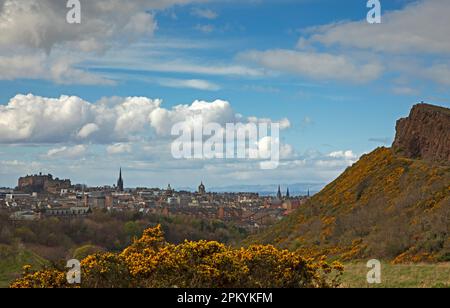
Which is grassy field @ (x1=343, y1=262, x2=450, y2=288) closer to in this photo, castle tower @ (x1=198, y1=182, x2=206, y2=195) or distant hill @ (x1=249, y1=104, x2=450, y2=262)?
distant hill @ (x1=249, y1=104, x2=450, y2=262)

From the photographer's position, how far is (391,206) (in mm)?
37188

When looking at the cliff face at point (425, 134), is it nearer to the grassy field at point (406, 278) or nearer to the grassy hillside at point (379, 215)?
the grassy hillside at point (379, 215)

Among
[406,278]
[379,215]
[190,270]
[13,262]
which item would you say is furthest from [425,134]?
[190,270]

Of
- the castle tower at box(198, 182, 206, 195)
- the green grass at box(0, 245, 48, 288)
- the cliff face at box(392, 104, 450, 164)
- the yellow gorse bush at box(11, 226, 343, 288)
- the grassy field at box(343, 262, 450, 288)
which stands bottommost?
the green grass at box(0, 245, 48, 288)

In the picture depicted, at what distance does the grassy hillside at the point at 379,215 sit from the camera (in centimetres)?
2772

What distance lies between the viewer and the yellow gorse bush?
9.60m

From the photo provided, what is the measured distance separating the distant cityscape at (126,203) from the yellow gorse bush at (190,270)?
88.2m

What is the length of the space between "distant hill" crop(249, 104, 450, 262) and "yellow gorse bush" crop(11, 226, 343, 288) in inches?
613

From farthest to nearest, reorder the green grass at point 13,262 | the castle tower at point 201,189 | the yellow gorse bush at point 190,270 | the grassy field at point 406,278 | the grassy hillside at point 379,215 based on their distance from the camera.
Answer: the castle tower at point 201,189
the green grass at point 13,262
the grassy hillside at point 379,215
the grassy field at point 406,278
the yellow gorse bush at point 190,270

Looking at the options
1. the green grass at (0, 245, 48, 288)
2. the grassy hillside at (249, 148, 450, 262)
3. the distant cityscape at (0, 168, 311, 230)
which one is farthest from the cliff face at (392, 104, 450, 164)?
the distant cityscape at (0, 168, 311, 230)

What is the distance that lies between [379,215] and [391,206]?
107cm

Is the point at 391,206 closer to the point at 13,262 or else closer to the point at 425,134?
the point at 425,134

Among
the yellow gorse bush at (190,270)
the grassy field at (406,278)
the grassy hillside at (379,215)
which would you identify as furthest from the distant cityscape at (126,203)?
the yellow gorse bush at (190,270)
